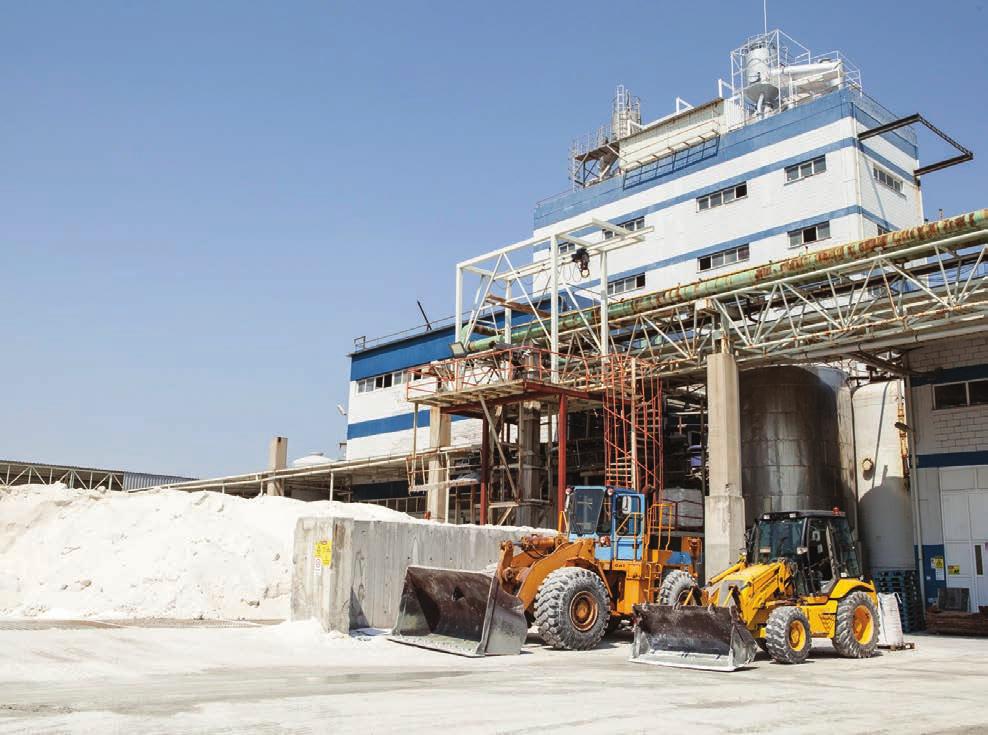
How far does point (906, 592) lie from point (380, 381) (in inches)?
1072

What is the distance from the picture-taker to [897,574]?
82.4 ft

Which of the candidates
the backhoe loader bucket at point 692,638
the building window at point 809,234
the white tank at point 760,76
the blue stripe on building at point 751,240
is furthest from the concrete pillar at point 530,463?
the white tank at point 760,76

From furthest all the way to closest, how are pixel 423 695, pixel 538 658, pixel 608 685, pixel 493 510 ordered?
1. pixel 493 510
2. pixel 538 658
3. pixel 608 685
4. pixel 423 695

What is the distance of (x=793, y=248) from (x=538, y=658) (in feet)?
87.5

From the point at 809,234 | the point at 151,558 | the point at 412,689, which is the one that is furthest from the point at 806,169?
the point at 412,689

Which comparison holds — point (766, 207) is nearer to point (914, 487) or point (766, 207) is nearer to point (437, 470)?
point (914, 487)

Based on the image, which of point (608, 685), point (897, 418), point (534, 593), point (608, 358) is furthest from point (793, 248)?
point (608, 685)

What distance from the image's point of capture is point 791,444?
27.9m

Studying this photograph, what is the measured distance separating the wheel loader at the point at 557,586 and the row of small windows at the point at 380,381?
2637 cm

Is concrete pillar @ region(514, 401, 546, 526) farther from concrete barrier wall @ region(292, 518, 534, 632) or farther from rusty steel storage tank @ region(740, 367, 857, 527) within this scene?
concrete barrier wall @ region(292, 518, 534, 632)

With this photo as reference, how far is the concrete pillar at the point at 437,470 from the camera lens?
114ft

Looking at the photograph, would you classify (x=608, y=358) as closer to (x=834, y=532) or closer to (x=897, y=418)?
(x=897, y=418)

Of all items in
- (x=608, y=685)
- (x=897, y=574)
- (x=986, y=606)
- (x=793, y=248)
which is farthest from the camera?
(x=793, y=248)

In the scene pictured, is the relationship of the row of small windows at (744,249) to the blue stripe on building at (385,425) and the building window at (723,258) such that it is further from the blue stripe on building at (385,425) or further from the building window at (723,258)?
the blue stripe on building at (385,425)
